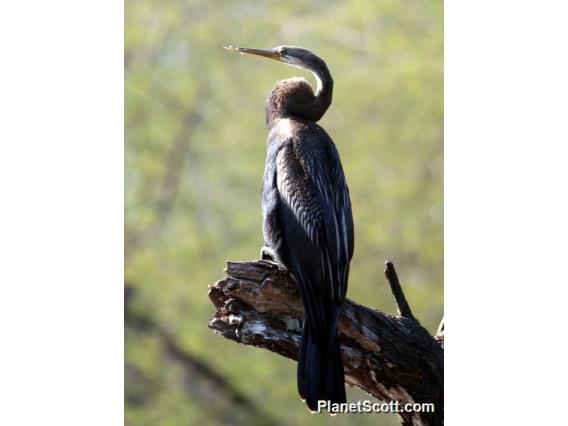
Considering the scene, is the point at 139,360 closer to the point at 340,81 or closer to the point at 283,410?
the point at 283,410

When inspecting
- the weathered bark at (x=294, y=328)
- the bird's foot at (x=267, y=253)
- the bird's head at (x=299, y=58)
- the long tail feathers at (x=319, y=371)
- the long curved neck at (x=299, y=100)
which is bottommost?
the long tail feathers at (x=319, y=371)

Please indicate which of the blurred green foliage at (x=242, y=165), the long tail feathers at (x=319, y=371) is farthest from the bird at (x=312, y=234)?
the blurred green foliage at (x=242, y=165)

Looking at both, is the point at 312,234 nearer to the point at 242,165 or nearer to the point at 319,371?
the point at 319,371

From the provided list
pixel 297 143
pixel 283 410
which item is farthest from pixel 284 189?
pixel 283 410

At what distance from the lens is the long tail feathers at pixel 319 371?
377 cm

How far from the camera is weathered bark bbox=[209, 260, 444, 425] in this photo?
3814mm

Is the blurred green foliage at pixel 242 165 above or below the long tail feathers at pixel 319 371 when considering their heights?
above

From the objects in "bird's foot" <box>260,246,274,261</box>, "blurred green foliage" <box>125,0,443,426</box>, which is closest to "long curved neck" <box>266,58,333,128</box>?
"bird's foot" <box>260,246,274,261</box>

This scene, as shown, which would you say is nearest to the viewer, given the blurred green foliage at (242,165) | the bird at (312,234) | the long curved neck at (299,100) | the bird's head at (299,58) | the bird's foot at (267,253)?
the bird at (312,234)

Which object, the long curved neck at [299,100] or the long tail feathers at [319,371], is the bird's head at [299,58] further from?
the long tail feathers at [319,371]

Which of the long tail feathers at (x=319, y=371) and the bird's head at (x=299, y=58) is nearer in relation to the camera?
the long tail feathers at (x=319, y=371)

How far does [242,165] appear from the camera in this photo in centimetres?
625

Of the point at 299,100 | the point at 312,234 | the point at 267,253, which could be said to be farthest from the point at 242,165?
the point at 312,234

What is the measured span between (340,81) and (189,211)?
1.36 m
